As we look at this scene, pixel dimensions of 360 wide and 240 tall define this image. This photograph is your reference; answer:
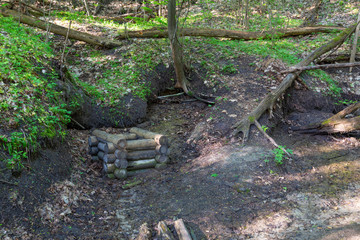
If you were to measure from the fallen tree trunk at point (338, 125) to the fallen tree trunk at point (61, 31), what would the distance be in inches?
282

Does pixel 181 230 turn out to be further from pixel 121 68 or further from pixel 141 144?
pixel 121 68

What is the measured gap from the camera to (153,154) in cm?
645

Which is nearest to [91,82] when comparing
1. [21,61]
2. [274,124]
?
[21,61]

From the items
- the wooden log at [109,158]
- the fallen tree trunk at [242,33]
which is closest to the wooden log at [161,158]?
the wooden log at [109,158]

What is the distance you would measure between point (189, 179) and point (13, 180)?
10.4ft

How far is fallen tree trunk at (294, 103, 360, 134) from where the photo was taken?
6.97 metres

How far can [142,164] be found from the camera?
20.9 feet

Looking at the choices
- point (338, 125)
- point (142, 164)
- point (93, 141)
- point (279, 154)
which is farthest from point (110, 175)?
point (338, 125)

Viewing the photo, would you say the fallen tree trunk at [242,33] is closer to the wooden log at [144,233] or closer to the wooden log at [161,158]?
the wooden log at [161,158]

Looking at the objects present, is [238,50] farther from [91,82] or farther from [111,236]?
[111,236]

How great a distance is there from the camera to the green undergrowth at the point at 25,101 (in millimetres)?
4574

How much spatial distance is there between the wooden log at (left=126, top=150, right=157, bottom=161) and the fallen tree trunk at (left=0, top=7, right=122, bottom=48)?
543cm

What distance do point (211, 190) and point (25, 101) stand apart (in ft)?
12.9

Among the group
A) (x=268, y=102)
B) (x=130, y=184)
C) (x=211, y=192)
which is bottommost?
(x=130, y=184)
